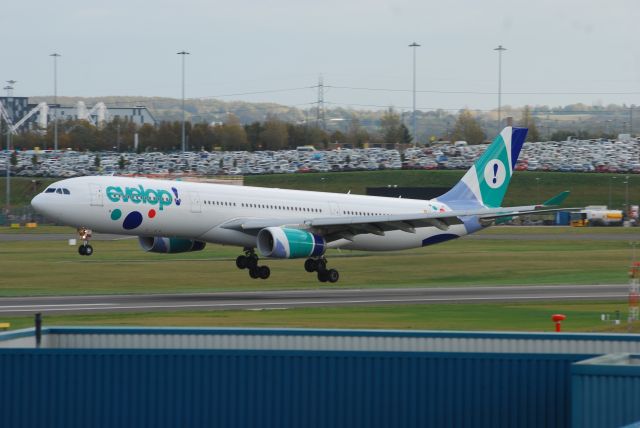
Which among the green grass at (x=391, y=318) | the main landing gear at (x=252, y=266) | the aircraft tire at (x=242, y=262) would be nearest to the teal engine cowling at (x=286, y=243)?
the main landing gear at (x=252, y=266)

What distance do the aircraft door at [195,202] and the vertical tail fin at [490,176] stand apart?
16.7 meters

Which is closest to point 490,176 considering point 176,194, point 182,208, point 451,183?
point 182,208

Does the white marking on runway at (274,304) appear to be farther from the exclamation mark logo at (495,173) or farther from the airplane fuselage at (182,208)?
the exclamation mark logo at (495,173)

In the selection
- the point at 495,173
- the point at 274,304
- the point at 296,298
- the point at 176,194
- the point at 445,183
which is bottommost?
the point at 296,298

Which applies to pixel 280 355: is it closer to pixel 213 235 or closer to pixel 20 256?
pixel 213 235

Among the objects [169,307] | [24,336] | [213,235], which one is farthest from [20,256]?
[24,336]

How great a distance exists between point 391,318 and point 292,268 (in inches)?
988

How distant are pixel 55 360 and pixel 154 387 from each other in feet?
5.79

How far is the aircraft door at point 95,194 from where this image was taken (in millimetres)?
48531

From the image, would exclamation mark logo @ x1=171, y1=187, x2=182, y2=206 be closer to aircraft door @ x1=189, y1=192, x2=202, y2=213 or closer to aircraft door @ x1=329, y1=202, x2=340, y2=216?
aircraft door @ x1=189, y1=192, x2=202, y2=213

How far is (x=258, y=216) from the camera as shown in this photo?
53.7 meters

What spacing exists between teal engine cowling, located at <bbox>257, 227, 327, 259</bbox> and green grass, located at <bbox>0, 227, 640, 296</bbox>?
228 centimetres

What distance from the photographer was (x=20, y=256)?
7138 cm

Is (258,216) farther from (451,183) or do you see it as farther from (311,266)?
(451,183)
